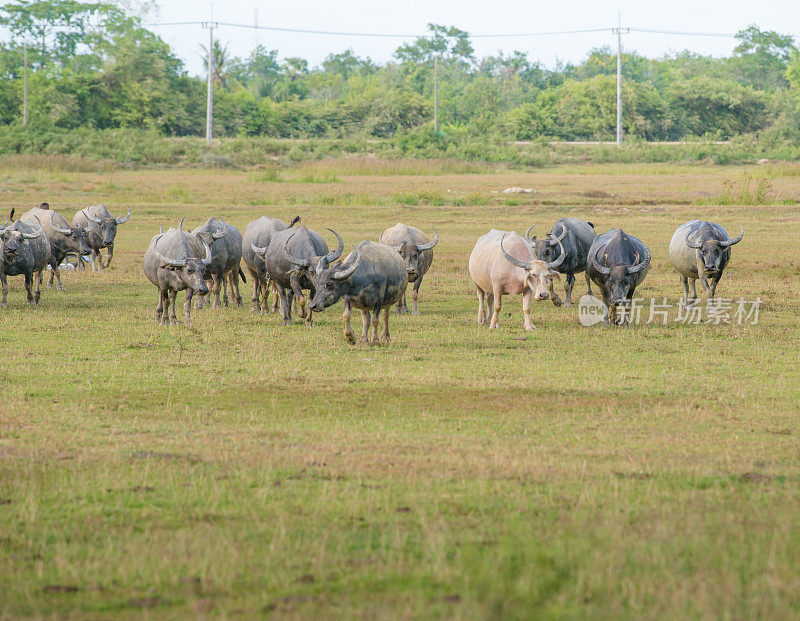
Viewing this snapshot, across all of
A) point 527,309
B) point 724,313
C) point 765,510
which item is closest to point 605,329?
point 527,309

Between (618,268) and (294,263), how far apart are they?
4.70 m

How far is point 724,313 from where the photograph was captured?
15.5m

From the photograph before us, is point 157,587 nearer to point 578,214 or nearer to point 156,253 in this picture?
point 156,253

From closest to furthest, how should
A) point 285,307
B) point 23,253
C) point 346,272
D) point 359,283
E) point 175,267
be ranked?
1. point 346,272
2. point 359,283
3. point 175,267
4. point 285,307
5. point 23,253

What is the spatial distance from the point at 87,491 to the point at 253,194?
30.0m

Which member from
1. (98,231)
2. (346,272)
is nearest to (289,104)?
(98,231)

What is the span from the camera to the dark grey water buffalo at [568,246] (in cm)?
1633

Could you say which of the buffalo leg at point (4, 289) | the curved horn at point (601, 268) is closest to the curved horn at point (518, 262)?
the curved horn at point (601, 268)

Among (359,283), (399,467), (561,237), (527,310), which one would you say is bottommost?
(399,467)

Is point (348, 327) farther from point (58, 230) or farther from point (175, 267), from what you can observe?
point (58, 230)

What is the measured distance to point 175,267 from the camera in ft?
47.4

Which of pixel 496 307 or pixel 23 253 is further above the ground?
pixel 23 253

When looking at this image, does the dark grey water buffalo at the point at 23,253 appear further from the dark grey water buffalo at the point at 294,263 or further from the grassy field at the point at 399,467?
the dark grey water buffalo at the point at 294,263

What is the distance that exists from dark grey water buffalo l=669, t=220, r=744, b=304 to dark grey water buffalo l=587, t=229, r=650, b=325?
48.8 inches
